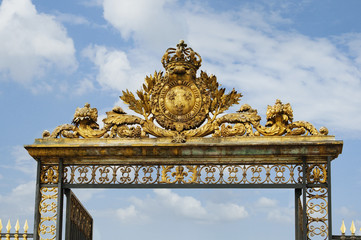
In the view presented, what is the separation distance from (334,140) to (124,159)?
4378 millimetres

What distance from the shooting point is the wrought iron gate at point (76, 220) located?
1828cm

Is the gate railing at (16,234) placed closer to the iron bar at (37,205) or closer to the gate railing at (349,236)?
the iron bar at (37,205)

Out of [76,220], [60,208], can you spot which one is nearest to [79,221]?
[76,220]

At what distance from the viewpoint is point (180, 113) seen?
1841cm

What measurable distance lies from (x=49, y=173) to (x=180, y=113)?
307 centimetres

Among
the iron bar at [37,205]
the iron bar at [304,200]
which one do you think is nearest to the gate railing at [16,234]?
the iron bar at [37,205]

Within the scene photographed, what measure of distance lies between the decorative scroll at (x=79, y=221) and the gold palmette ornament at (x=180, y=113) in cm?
160

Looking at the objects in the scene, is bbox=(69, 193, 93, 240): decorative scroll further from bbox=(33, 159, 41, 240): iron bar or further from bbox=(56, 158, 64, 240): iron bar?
bbox=(33, 159, 41, 240): iron bar

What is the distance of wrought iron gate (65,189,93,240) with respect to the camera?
60.0 feet

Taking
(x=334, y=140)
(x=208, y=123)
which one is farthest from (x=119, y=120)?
(x=334, y=140)

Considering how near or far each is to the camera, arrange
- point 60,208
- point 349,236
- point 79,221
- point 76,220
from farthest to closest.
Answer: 1. point 79,221
2. point 76,220
3. point 60,208
4. point 349,236

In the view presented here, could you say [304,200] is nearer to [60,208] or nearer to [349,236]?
[349,236]

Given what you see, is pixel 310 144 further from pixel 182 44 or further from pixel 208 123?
pixel 182 44

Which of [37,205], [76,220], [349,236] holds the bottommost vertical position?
[349,236]
